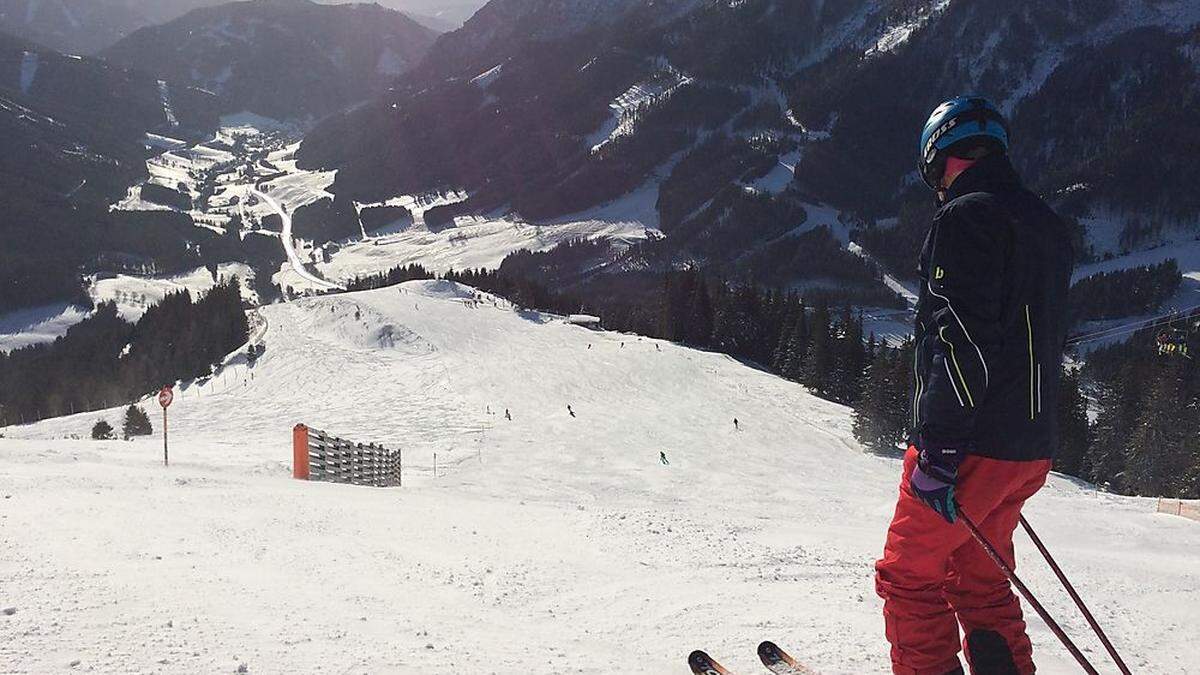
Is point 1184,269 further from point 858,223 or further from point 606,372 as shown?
point 606,372

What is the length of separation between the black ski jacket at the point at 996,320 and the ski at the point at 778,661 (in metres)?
1.90

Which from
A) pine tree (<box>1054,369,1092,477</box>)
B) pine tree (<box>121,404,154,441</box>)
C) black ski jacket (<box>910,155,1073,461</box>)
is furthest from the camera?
pine tree (<box>1054,369,1092,477</box>)

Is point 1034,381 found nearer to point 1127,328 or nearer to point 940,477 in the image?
point 940,477

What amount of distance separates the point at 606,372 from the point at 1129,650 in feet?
135

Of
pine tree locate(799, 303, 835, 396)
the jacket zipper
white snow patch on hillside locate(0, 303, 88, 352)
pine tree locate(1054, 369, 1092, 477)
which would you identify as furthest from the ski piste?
white snow patch on hillside locate(0, 303, 88, 352)

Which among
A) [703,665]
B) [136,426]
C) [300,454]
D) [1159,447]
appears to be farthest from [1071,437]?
[136,426]

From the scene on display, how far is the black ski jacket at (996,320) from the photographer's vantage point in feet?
11.2

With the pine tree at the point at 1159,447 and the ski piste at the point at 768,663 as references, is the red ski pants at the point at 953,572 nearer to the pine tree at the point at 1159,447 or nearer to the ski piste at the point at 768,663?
the ski piste at the point at 768,663

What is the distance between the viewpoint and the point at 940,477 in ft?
11.5

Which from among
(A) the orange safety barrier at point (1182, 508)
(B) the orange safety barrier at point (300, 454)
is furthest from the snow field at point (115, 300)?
(A) the orange safety barrier at point (1182, 508)

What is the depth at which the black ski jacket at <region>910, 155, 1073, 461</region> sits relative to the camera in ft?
11.2

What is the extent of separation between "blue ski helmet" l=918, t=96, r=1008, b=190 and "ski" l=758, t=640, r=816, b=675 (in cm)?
299

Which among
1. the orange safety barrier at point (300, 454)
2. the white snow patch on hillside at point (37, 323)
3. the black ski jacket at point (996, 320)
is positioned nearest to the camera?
the black ski jacket at point (996, 320)

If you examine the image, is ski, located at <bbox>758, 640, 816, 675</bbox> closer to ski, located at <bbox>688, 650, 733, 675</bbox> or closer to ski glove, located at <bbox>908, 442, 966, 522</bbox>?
ski, located at <bbox>688, 650, 733, 675</bbox>
